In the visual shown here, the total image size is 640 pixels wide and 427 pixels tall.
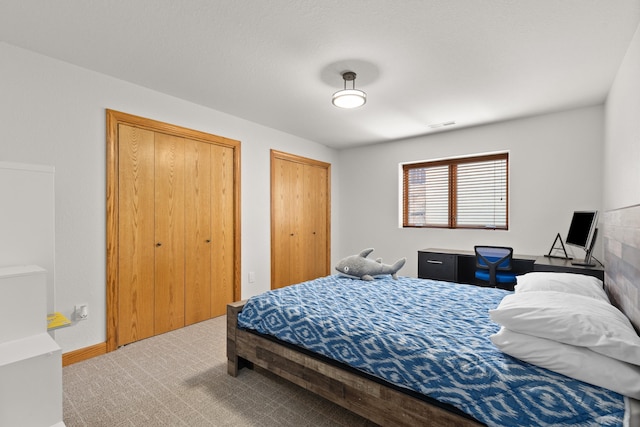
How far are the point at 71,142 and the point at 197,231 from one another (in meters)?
1.39

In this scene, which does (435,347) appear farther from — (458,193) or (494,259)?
(458,193)

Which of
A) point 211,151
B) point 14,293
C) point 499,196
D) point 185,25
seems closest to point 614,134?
point 499,196

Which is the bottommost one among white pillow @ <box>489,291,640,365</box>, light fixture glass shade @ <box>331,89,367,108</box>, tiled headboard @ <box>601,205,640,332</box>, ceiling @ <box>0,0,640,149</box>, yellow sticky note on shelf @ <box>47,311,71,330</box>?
yellow sticky note on shelf @ <box>47,311,71,330</box>

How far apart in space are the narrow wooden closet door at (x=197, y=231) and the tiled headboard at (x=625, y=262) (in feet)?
11.5

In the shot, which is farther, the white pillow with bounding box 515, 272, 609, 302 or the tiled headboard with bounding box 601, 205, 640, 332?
the white pillow with bounding box 515, 272, 609, 302

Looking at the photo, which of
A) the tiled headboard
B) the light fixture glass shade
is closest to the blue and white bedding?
the tiled headboard

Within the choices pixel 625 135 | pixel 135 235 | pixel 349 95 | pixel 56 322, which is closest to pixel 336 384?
pixel 56 322

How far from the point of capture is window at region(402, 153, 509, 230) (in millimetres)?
4230

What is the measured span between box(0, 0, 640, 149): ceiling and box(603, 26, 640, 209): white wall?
0.15m

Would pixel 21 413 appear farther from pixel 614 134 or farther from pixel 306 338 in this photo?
pixel 614 134

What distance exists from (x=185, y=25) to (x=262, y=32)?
0.50 m

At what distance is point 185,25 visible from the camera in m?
2.04

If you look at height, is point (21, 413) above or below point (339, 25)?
below

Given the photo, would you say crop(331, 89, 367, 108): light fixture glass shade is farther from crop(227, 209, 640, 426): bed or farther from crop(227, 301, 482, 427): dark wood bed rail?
crop(227, 301, 482, 427): dark wood bed rail
